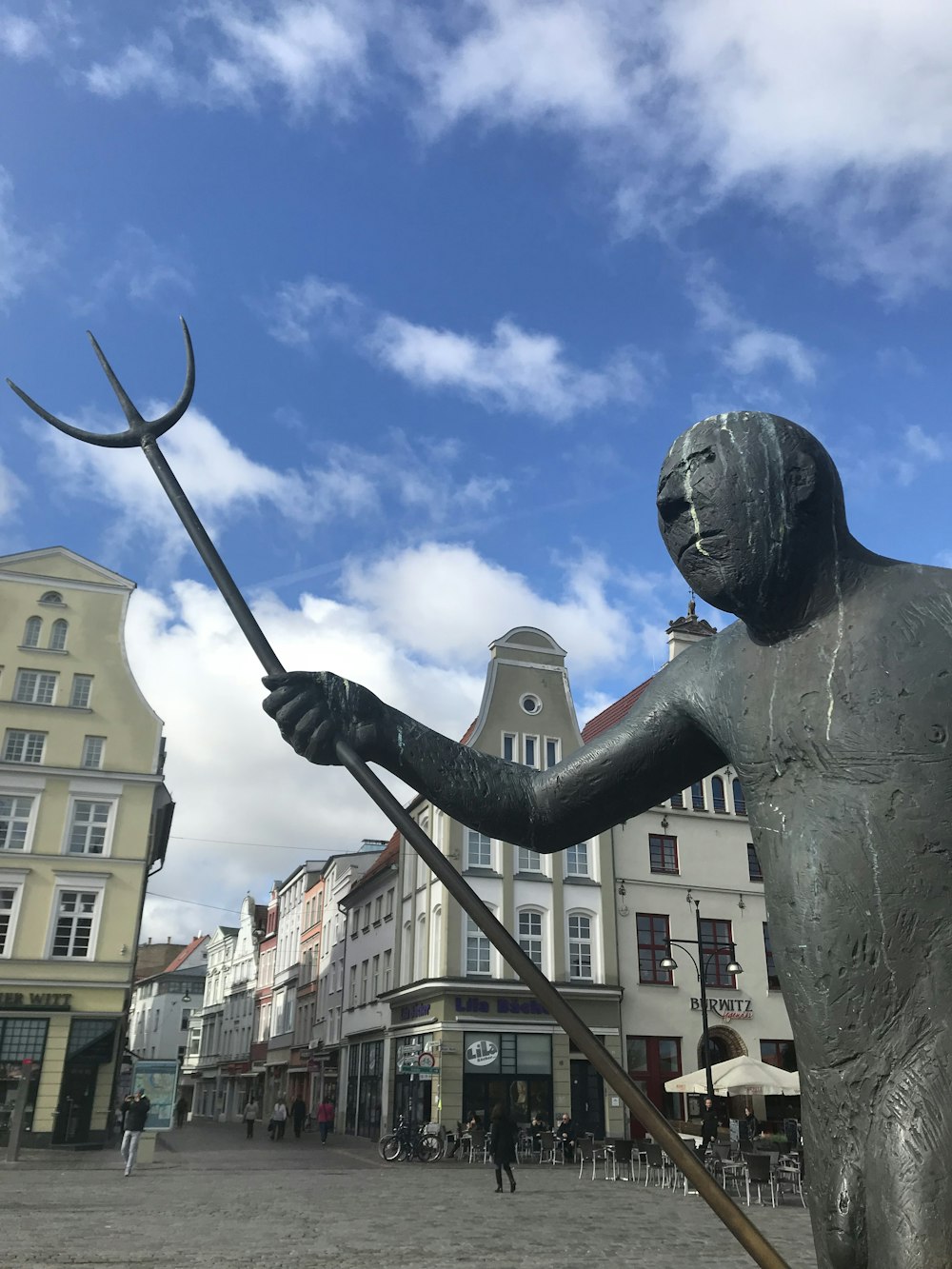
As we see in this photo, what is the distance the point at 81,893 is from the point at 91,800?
2324mm

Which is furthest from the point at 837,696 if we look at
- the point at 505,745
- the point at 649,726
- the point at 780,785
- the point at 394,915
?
the point at 394,915

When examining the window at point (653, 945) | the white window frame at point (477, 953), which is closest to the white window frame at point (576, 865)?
the window at point (653, 945)

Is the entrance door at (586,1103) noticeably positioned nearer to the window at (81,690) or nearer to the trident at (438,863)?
the window at (81,690)

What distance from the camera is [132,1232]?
11.2m

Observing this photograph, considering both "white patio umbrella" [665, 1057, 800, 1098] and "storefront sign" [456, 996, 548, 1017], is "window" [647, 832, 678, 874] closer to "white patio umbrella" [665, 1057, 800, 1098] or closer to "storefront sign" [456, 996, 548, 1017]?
"storefront sign" [456, 996, 548, 1017]

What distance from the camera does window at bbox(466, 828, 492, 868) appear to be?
1057 inches

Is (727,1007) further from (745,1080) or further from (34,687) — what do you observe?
(34,687)

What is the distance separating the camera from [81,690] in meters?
27.3

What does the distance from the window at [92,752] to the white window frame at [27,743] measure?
958 mm

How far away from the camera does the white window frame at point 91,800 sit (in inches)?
1017

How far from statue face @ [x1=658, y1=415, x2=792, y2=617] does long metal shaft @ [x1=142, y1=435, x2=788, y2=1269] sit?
65 centimetres

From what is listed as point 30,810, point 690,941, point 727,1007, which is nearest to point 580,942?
point 690,941

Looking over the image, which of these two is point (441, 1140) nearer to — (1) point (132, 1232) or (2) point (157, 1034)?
(1) point (132, 1232)

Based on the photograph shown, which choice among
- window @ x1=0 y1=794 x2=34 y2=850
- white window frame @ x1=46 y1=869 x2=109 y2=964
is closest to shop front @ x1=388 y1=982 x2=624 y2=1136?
white window frame @ x1=46 y1=869 x2=109 y2=964
